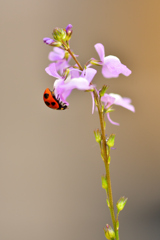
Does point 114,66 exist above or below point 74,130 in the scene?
above

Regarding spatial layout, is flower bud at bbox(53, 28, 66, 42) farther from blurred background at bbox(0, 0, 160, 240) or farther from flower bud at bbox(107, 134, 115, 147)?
blurred background at bbox(0, 0, 160, 240)

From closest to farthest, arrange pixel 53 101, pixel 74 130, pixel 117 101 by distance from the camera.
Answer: pixel 117 101
pixel 53 101
pixel 74 130

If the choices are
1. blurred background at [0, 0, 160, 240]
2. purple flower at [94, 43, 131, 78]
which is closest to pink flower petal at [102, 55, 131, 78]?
purple flower at [94, 43, 131, 78]

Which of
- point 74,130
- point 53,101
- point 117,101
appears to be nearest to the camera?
point 117,101

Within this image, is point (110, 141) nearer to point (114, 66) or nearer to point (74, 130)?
point (114, 66)

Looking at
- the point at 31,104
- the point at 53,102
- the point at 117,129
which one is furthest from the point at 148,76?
the point at 53,102

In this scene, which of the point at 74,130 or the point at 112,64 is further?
the point at 74,130

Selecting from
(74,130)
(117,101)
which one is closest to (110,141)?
(117,101)

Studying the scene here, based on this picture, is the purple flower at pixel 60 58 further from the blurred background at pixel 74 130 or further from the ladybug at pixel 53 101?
the blurred background at pixel 74 130

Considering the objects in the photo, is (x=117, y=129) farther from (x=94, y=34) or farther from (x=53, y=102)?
(x=53, y=102)
